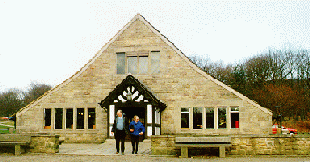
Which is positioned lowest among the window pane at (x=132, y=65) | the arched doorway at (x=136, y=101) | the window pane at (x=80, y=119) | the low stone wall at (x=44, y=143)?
the low stone wall at (x=44, y=143)

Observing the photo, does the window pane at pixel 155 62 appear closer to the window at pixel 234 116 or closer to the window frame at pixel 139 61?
the window frame at pixel 139 61

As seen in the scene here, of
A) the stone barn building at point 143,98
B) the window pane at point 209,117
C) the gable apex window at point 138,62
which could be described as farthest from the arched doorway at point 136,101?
the window pane at point 209,117

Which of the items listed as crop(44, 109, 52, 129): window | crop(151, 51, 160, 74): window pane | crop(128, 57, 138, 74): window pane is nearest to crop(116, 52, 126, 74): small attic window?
crop(128, 57, 138, 74): window pane

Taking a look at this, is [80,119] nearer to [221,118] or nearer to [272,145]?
[221,118]

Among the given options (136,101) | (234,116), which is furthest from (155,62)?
(234,116)

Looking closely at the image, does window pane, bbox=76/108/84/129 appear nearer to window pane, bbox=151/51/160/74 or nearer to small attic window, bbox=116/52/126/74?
small attic window, bbox=116/52/126/74

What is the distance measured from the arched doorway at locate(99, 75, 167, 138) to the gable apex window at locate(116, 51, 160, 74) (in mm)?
1422

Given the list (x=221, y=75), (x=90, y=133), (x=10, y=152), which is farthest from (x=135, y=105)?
(x=221, y=75)

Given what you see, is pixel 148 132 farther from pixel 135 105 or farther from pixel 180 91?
pixel 180 91

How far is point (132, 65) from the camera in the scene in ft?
64.4

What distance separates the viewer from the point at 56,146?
13594mm

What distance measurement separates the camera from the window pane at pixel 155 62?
19.3 meters

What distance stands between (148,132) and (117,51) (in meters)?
5.11

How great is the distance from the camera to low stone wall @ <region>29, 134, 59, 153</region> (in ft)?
→ 44.1
